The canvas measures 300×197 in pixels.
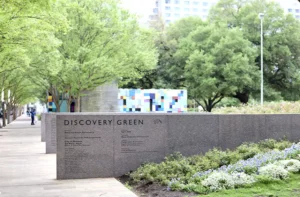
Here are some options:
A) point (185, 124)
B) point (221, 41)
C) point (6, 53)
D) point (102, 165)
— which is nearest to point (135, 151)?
point (102, 165)

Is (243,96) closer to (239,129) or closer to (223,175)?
(239,129)

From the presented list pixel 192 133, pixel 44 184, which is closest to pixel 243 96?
pixel 192 133

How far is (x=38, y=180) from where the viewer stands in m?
9.98

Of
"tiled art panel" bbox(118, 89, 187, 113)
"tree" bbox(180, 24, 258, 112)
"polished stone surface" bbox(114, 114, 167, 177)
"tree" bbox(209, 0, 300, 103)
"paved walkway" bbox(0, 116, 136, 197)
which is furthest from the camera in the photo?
"tree" bbox(209, 0, 300, 103)

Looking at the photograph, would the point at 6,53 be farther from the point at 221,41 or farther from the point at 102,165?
the point at 221,41

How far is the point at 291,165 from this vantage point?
8.77 metres

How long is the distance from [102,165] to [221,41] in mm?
34221

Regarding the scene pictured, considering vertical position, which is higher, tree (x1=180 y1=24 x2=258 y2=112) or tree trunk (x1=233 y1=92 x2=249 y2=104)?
tree (x1=180 y1=24 x2=258 y2=112)

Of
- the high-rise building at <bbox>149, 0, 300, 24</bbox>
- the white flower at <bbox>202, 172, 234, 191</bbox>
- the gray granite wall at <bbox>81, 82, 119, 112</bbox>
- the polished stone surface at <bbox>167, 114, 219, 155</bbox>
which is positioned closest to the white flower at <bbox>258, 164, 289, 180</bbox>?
the white flower at <bbox>202, 172, 234, 191</bbox>

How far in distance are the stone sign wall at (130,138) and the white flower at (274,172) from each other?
3417 millimetres

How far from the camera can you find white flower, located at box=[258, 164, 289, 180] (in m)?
8.13

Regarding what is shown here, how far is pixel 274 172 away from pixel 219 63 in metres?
36.6

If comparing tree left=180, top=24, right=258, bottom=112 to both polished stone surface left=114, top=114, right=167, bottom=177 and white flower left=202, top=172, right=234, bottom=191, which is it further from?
white flower left=202, top=172, right=234, bottom=191

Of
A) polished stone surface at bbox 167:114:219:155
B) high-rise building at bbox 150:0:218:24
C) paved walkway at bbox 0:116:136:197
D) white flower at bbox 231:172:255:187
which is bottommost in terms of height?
paved walkway at bbox 0:116:136:197
